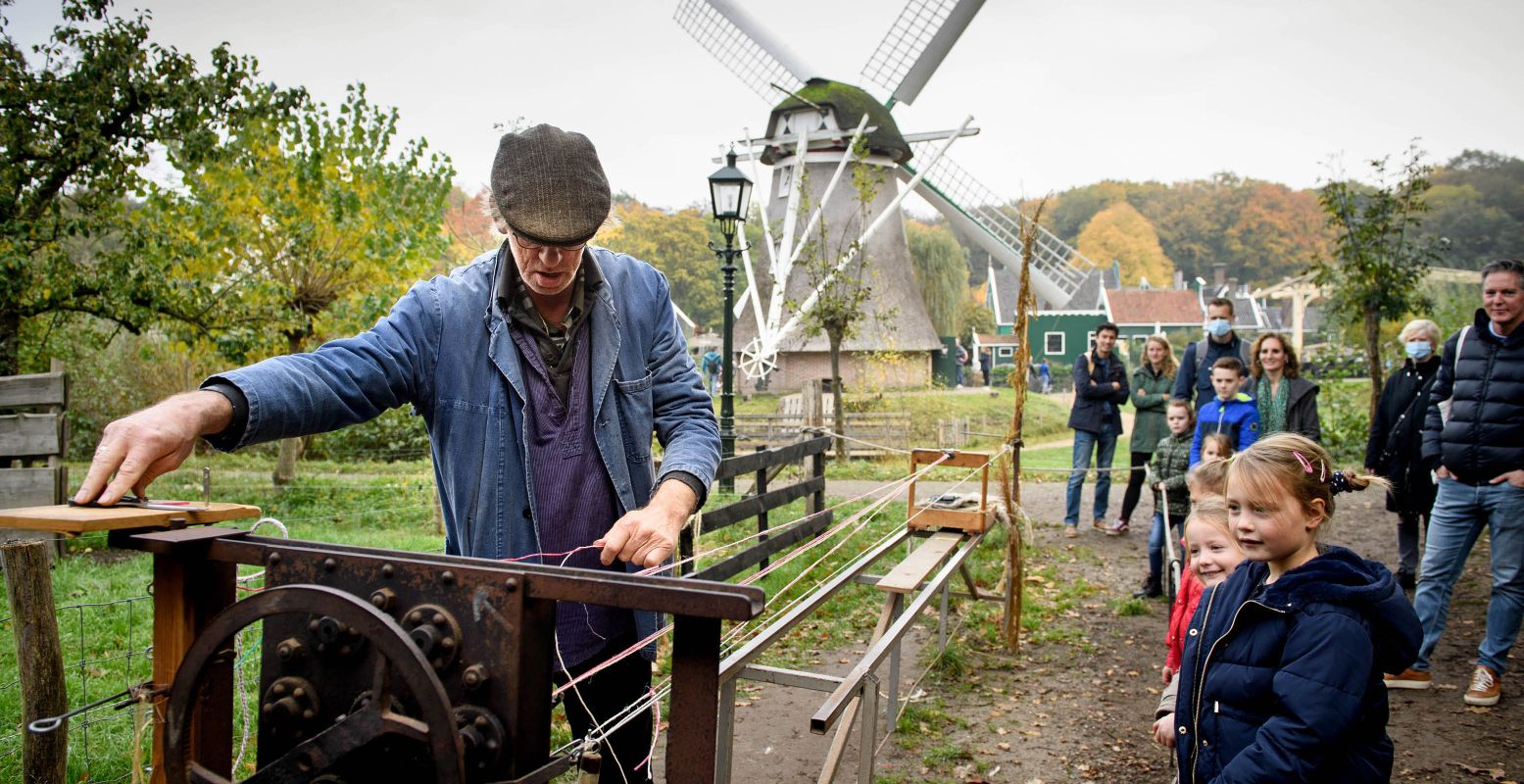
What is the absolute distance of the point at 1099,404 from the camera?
347 inches

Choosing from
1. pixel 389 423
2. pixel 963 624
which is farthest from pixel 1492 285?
pixel 389 423

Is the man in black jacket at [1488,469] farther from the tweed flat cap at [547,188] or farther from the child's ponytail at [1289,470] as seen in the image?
the tweed flat cap at [547,188]

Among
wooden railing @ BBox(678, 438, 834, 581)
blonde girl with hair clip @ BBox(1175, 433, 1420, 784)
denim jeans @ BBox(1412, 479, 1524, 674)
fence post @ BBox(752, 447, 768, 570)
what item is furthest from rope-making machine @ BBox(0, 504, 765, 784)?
fence post @ BBox(752, 447, 768, 570)

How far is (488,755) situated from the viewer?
1.33 m

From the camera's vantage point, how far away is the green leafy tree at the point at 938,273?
33.5m

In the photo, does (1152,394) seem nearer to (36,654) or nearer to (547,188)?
(547,188)

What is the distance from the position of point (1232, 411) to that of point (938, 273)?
2783 cm

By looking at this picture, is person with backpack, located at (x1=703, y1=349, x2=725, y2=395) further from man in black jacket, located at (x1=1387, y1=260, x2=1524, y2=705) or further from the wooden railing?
man in black jacket, located at (x1=1387, y1=260, x2=1524, y2=705)

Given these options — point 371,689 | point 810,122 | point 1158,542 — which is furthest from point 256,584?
point 810,122

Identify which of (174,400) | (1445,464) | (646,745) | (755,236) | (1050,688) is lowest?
(1050,688)

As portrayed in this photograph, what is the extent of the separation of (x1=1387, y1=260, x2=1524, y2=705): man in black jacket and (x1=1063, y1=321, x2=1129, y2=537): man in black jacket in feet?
12.7

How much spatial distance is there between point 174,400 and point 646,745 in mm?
1372

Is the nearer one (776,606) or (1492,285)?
(1492,285)

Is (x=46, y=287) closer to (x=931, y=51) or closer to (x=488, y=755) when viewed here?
(x=488, y=755)
